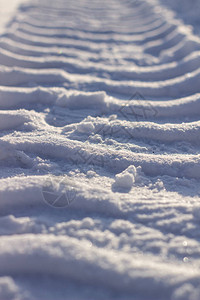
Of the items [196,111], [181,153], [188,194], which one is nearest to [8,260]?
[188,194]

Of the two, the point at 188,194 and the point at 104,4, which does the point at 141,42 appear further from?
the point at 188,194

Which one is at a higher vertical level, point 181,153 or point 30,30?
point 30,30

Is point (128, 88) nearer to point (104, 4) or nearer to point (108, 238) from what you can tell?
point (108, 238)

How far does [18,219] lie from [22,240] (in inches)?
4.4

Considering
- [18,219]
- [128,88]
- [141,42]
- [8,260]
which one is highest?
[141,42]

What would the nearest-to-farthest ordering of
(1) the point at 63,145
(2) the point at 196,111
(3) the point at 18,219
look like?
1. (3) the point at 18,219
2. (1) the point at 63,145
3. (2) the point at 196,111

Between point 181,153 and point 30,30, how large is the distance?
2081 millimetres

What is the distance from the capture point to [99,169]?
4.62 feet

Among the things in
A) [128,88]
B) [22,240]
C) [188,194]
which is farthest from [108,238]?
[128,88]

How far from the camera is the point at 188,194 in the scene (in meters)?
1.28

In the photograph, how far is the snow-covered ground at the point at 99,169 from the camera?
96 cm

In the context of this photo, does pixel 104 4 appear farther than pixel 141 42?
Yes

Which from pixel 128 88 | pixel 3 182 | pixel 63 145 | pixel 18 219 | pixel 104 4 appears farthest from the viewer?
pixel 104 4

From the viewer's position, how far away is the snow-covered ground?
37.9 inches
